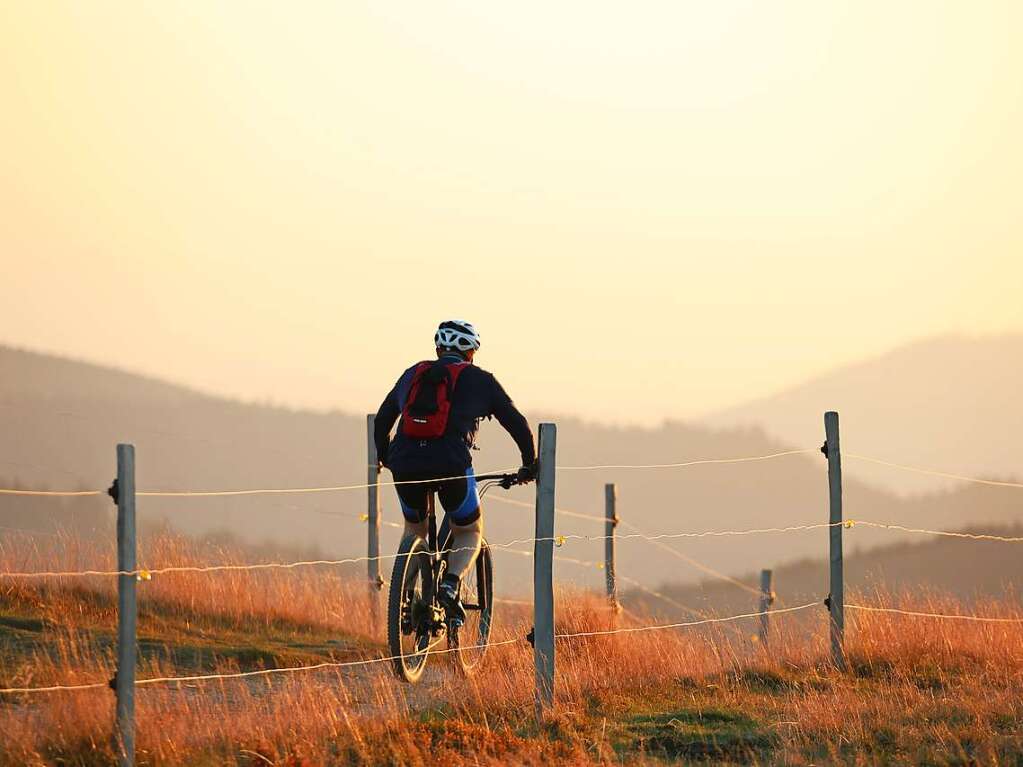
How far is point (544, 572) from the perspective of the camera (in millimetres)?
9336

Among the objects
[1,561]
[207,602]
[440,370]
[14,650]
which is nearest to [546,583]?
[440,370]

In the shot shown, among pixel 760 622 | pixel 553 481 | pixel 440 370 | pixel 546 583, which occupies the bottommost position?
pixel 760 622

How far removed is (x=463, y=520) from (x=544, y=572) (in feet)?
3.52

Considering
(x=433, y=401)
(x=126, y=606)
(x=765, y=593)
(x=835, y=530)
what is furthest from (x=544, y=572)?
(x=765, y=593)

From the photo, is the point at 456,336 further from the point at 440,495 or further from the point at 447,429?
the point at 440,495

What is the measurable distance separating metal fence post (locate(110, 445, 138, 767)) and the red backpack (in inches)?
100

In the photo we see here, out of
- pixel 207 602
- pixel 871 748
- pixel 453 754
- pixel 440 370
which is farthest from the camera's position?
pixel 207 602

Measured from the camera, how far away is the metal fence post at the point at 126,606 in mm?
7621

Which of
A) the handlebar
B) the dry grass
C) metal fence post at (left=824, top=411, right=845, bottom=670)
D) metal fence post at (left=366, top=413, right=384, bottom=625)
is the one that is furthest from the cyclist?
metal fence post at (left=366, top=413, right=384, bottom=625)

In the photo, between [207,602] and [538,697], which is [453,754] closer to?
[538,697]

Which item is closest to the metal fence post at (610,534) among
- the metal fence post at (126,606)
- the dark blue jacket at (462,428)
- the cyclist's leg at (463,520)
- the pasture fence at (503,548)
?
the pasture fence at (503,548)

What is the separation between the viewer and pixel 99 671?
10.1 meters

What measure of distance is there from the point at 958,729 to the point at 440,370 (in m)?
4.05

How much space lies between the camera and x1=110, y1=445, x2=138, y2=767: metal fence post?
762cm
